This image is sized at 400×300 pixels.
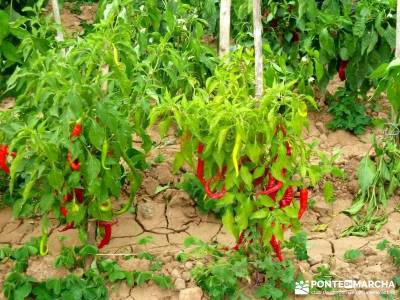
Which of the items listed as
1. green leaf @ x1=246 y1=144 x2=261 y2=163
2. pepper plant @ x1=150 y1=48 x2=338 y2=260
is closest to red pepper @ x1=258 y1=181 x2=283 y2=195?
pepper plant @ x1=150 y1=48 x2=338 y2=260

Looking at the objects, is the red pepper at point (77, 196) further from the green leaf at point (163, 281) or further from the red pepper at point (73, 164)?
the green leaf at point (163, 281)

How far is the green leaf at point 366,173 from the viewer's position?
425 centimetres

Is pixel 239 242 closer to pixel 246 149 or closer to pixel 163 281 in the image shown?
pixel 163 281

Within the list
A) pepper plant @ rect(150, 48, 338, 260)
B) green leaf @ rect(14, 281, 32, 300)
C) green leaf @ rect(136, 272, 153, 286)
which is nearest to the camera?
pepper plant @ rect(150, 48, 338, 260)

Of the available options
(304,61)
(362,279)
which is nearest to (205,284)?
(362,279)

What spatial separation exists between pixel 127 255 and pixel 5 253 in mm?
654

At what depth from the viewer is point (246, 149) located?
333 cm

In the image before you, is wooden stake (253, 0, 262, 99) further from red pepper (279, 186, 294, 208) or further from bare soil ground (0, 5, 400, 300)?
bare soil ground (0, 5, 400, 300)

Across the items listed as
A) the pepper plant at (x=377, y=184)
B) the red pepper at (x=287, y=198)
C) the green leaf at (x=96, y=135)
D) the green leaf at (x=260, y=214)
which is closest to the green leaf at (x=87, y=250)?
the green leaf at (x=96, y=135)

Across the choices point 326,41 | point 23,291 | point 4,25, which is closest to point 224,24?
point 326,41

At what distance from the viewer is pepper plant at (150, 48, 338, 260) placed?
3.27 m

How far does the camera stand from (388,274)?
12.1 feet

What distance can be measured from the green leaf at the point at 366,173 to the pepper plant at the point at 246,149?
715 millimetres

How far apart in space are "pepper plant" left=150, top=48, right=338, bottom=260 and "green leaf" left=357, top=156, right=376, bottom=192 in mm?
715
